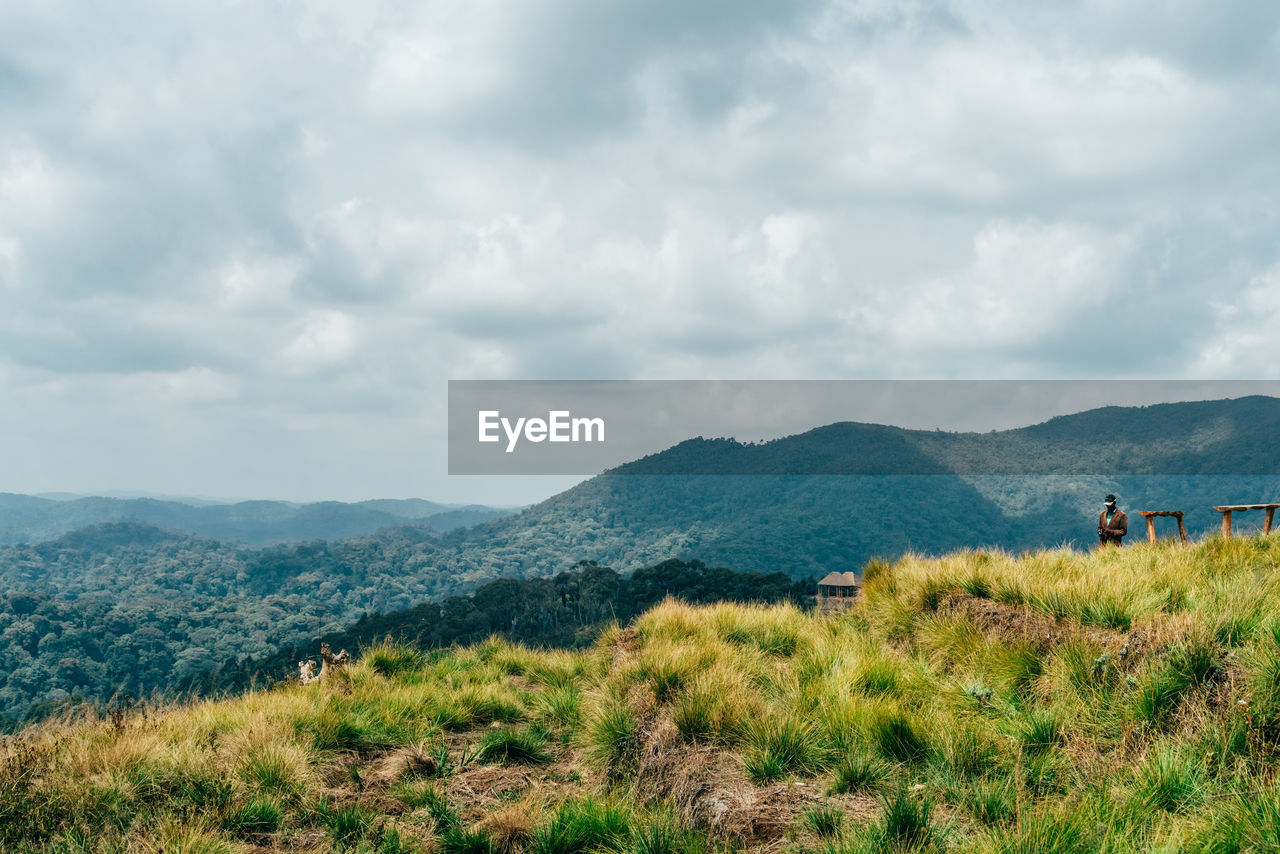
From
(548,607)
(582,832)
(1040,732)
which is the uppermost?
(1040,732)

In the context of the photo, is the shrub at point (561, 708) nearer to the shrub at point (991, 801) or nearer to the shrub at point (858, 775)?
the shrub at point (858, 775)

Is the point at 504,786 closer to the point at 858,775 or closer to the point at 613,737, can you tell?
the point at 613,737

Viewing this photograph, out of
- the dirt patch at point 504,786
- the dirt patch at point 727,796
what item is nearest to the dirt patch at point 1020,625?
the dirt patch at point 727,796

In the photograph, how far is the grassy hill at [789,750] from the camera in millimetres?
4398

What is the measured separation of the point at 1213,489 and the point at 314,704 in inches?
8935

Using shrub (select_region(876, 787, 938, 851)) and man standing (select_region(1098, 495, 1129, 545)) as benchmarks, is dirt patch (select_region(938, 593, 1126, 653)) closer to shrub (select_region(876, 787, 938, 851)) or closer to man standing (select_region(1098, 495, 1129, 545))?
shrub (select_region(876, 787, 938, 851))

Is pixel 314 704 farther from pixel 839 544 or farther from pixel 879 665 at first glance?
pixel 839 544

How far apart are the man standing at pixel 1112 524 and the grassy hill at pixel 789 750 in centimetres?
358

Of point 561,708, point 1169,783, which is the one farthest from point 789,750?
point 561,708

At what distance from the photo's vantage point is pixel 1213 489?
178 metres

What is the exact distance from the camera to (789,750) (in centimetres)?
571

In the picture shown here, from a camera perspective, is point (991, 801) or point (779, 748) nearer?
point (991, 801)

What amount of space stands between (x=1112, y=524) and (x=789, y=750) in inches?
400

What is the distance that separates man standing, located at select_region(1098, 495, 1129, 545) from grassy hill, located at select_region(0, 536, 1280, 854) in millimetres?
3583
